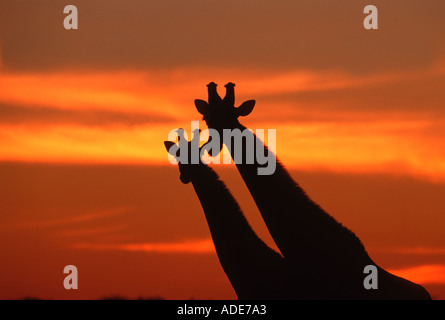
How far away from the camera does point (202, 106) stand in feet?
52.2

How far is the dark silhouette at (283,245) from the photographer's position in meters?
14.7

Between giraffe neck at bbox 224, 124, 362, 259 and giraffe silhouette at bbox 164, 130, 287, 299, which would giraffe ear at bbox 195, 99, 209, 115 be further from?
giraffe neck at bbox 224, 124, 362, 259

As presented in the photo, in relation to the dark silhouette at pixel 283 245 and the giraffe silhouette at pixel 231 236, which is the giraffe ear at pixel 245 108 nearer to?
the dark silhouette at pixel 283 245

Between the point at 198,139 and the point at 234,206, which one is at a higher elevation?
the point at 198,139

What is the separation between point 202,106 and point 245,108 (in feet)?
2.99

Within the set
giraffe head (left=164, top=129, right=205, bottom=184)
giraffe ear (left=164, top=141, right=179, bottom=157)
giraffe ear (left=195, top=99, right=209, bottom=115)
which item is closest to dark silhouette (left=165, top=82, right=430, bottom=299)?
giraffe ear (left=195, top=99, right=209, bottom=115)

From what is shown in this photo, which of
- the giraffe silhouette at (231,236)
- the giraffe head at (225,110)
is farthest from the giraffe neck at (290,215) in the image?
the giraffe head at (225,110)

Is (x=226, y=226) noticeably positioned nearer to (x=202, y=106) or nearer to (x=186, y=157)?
(x=186, y=157)

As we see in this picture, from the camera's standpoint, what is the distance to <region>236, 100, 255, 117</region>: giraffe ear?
51.5 feet

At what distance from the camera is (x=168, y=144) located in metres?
16.5

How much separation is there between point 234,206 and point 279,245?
5.78ft

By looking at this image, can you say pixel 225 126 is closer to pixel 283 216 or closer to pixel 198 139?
pixel 198 139
